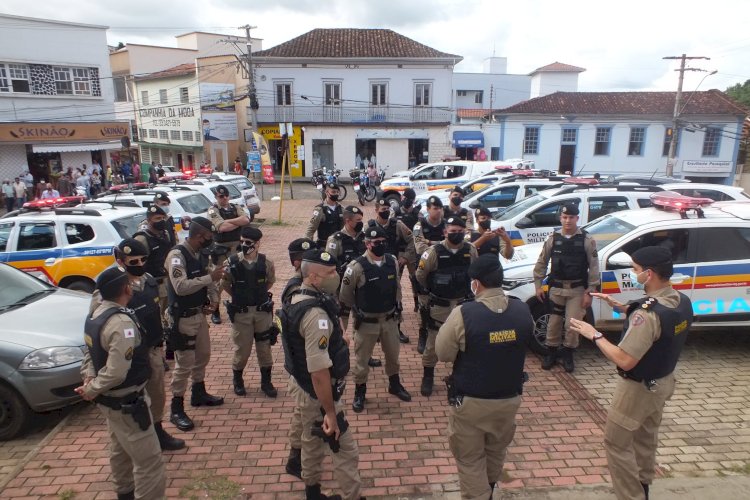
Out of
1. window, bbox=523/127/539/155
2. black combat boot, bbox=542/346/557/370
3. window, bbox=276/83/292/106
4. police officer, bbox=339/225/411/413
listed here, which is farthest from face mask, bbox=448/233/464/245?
window, bbox=276/83/292/106

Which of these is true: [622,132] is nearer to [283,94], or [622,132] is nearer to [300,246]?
[283,94]

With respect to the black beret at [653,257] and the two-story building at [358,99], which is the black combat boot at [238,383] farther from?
the two-story building at [358,99]

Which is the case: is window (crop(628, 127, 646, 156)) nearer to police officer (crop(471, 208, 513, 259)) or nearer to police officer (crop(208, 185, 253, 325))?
police officer (crop(471, 208, 513, 259))

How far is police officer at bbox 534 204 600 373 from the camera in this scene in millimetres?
5566

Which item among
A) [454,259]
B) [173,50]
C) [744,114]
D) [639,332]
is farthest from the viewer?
[173,50]

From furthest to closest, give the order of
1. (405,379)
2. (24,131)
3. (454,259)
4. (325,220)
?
(24,131) < (325,220) < (405,379) < (454,259)

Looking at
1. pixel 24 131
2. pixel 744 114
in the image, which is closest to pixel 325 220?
pixel 24 131

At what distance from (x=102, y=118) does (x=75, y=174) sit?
4385mm

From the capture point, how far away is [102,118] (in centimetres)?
2430

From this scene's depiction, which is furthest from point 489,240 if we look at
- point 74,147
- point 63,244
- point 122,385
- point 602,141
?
point 602,141

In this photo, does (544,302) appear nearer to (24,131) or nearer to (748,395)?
(748,395)

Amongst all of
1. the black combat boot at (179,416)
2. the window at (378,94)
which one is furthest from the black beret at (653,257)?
the window at (378,94)

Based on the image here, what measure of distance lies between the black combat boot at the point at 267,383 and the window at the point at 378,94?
28.9 m

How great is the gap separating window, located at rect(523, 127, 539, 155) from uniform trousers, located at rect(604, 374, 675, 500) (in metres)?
30.1
